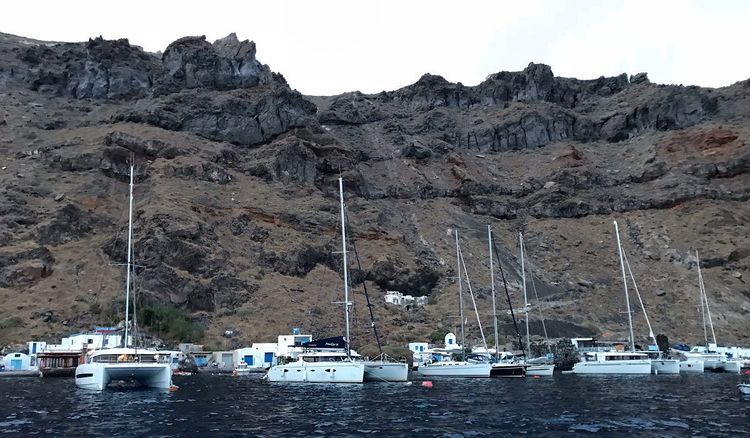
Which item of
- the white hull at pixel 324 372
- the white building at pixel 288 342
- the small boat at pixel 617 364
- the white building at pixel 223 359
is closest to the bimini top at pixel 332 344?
the white hull at pixel 324 372

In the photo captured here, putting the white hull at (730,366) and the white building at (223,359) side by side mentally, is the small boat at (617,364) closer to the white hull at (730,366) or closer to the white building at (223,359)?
the white hull at (730,366)

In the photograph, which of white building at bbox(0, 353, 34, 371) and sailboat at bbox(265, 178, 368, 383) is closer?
sailboat at bbox(265, 178, 368, 383)

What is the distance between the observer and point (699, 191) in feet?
417

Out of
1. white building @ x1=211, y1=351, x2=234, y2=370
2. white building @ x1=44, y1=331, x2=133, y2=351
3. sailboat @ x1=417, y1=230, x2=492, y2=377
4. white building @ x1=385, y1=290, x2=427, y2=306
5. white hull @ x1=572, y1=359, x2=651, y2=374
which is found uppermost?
white building @ x1=385, y1=290, x2=427, y2=306

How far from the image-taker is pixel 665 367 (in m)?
66.4

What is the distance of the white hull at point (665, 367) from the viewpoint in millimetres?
66188

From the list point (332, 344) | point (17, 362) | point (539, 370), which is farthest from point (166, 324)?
point (539, 370)

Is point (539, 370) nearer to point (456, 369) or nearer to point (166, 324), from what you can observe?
point (456, 369)

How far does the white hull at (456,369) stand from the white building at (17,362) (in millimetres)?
44659

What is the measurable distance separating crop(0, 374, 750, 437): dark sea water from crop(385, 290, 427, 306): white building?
4421 centimetres

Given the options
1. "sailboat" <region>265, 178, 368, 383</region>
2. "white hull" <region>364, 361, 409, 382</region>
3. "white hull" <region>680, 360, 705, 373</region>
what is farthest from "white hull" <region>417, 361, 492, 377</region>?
"white hull" <region>680, 360, 705, 373</region>

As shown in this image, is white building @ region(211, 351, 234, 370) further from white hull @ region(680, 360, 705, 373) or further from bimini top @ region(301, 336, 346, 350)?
white hull @ region(680, 360, 705, 373)

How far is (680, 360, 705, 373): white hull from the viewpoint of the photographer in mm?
71250

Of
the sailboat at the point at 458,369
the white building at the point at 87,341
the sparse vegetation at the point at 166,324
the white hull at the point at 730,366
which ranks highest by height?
the sparse vegetation at the point at 166,324
